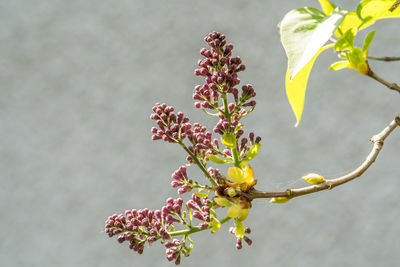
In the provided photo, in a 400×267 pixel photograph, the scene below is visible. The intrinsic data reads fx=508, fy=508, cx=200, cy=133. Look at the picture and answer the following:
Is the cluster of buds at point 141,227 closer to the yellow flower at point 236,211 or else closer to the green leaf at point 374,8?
the yellow flower at point 236,211

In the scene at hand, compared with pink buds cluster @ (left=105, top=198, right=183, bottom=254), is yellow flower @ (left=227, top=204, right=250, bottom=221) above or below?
below

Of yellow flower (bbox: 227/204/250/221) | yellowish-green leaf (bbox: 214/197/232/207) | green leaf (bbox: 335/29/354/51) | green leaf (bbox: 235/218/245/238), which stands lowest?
green leaf (bbox: 235/218/245/238)

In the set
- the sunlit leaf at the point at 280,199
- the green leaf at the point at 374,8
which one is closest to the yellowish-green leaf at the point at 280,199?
the sunlit leaf at the point at 280,199

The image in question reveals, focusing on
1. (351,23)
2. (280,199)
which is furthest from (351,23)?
(280,199)

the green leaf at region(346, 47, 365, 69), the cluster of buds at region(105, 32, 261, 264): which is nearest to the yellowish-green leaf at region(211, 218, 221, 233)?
the cluster of buds at region(105, 32, 261, 264)

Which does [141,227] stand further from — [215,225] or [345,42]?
[345,42]

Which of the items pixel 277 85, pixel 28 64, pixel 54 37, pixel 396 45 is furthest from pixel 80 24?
pixel 396 45

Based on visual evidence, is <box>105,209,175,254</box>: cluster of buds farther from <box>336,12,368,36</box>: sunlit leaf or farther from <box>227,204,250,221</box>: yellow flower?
<box>336,12,368,36</box>: sunlit leaf
